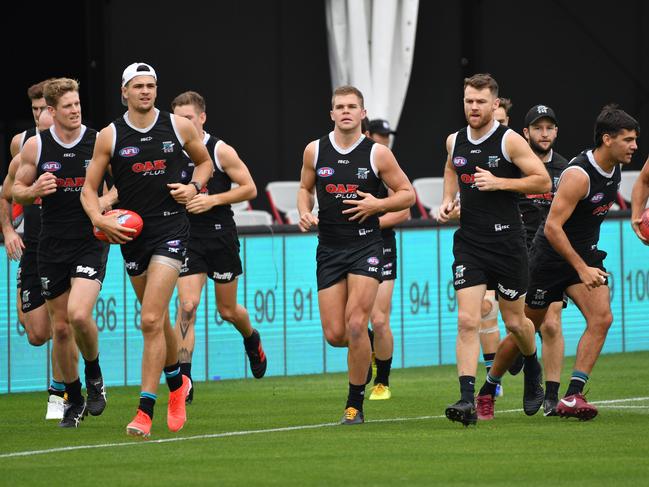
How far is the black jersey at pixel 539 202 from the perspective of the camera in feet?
46.7

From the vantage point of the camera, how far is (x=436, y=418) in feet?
41.5

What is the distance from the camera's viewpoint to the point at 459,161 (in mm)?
12148

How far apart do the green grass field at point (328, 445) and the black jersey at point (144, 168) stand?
1.55 meters

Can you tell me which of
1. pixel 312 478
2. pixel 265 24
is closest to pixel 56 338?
pixel 312 478

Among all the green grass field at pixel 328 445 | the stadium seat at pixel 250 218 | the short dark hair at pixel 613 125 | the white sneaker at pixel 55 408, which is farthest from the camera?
the stadium seat at pixel 250 218

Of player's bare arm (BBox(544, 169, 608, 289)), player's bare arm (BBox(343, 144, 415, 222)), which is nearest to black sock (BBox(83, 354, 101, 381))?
player's bare arm (BBox(343, 144, 415, 222))

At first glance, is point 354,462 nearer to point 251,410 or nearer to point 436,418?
point 436,418

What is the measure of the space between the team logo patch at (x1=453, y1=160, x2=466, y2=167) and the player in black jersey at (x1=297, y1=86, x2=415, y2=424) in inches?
15.8

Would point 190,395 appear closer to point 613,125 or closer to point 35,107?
point 35,107

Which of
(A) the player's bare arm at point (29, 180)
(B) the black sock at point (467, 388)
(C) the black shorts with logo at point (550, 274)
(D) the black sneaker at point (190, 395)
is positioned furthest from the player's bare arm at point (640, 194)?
(A) the player's bare arm at point (29, 180)

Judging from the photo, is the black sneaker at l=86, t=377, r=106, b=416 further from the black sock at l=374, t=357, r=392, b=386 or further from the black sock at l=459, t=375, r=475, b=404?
the black sock at l=374, t=357, r=392, b=386

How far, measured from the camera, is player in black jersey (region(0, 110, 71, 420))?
43.3ft

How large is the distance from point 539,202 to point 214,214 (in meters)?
2.69

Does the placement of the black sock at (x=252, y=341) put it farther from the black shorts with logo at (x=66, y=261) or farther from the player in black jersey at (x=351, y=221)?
the black shorts with logo at (x=66, y=261)
